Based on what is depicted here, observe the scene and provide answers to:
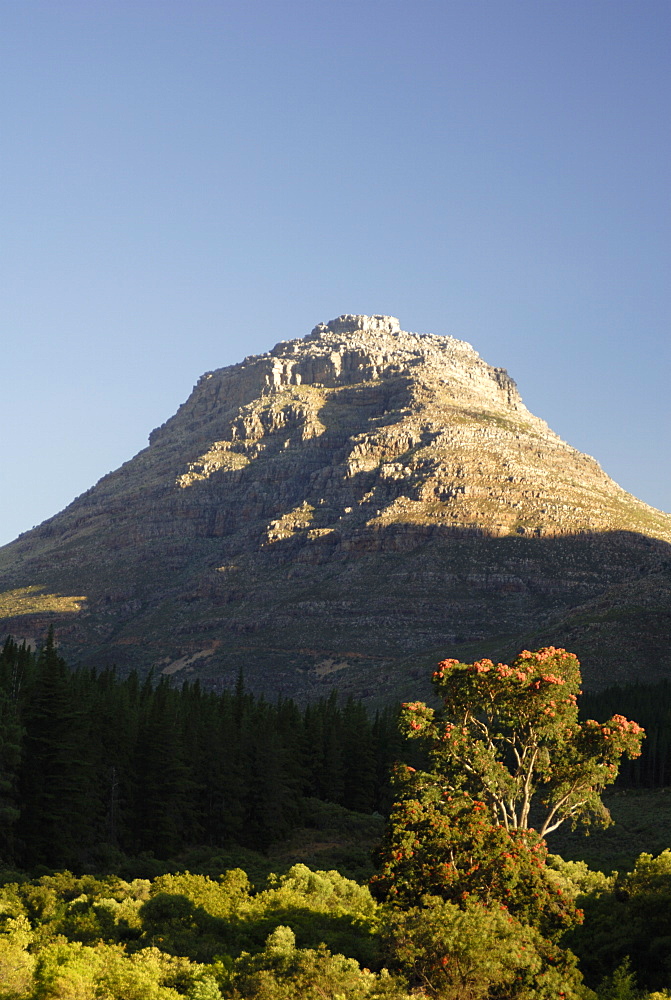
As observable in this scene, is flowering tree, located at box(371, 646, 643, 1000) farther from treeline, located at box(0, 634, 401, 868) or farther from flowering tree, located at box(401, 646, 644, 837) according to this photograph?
treeline, located at box(0, 634, 401, 868)

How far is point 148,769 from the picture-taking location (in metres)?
72.6

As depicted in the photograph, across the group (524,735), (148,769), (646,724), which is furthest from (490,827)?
(646,724)

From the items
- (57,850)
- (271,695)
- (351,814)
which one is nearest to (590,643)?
(271,695)

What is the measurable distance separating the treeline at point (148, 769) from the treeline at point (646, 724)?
31691 millimetres

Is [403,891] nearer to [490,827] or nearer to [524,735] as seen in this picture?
[490,827]

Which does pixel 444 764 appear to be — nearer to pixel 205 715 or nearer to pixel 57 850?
pixel 57 850

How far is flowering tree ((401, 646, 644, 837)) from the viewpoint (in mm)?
36438

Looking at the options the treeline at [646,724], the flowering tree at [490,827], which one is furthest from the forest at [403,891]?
the treeline at [646,724]

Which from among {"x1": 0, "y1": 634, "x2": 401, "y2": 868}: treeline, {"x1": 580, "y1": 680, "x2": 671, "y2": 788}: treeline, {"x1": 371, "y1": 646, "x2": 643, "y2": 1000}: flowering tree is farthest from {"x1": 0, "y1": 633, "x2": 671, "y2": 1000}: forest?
{"x1": 580, "y1": 680, "x2": 671, "y2": 788}: treeline

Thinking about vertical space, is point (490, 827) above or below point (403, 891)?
above

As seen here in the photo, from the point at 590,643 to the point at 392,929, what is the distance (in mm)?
138926

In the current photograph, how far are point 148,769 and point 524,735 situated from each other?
41.6 meters

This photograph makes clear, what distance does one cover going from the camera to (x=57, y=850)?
61562 mm

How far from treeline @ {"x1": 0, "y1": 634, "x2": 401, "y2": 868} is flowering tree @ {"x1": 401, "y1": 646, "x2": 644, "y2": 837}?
106ft
